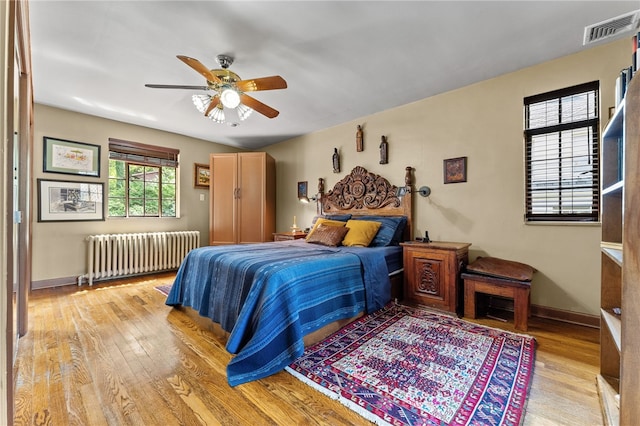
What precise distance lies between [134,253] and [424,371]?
14.3 feet

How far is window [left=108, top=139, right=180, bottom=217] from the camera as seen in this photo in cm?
427

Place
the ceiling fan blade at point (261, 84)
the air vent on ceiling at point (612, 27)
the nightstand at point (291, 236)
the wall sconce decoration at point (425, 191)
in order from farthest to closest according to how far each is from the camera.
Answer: the nightstand at point (291, 236)
the wall sconce decoration at point (425, 191)
the ceiling fan blade at point (261, 84)
the air vent on ceiling at point (612, 27)

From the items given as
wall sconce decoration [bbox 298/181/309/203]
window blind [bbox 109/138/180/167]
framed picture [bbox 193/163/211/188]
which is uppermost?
window blind [bbox 109/138/180/167]

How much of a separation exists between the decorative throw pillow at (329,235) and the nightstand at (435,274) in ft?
2.48

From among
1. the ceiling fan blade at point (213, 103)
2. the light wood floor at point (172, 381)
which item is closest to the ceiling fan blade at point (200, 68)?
the ceiling fan blade at point (213, 103)

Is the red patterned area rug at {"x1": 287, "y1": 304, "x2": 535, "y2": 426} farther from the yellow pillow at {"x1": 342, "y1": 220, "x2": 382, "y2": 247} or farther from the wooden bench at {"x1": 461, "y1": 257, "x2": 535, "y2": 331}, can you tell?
the yellow pillow at {"x1": 342, "y1": 220, "x2": 382, "y2": 247}

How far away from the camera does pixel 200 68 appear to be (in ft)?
6.92

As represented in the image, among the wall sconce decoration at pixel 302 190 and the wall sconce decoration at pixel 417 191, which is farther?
the wall sconce decoration at pixel 302 190

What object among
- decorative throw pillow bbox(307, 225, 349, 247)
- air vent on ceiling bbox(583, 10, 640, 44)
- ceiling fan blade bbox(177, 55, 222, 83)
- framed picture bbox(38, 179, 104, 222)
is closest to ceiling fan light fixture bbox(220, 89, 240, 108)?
ceiling fan blade bbox(177, 55, 222, 83)

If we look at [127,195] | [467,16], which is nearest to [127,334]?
[127,195]

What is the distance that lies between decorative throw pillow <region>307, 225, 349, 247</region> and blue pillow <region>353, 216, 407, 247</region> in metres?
0.39

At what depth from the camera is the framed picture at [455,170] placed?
10.2 ft

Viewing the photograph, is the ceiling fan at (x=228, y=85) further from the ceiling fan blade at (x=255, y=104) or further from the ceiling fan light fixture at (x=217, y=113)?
the ceiling fan light fixture at (x=217, y=113)

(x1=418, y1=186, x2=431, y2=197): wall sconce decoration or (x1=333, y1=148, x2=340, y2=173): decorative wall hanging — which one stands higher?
(x1=333, y1=148, x2=340, y2=173): decorative wall hanging
